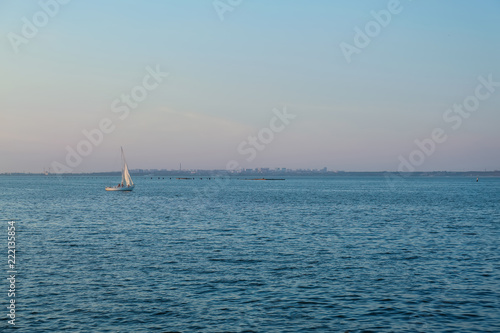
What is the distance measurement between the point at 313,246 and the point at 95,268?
821 inches

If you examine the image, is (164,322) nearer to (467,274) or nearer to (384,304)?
(384,304)

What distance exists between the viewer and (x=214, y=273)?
114 feet

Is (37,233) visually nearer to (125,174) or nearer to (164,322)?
(164,322)

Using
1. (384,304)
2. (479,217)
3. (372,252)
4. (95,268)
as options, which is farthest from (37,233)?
(479,217)

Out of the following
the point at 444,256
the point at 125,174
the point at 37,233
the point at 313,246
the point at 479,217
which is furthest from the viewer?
the point at 125,174

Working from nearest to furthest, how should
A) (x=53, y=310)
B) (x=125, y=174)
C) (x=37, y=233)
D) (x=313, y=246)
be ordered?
(x=53, y=310)
(x=313, y=246)
(x=37, y=233)
(x=125, y=174)

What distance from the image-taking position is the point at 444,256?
42188 mm

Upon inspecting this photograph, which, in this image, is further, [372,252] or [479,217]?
[479,217]

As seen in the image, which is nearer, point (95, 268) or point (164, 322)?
point (164, 322)

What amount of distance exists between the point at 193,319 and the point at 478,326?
46.2 feet

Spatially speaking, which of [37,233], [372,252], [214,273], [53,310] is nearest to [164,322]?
[53,310]

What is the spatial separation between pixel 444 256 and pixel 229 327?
85.1 ft

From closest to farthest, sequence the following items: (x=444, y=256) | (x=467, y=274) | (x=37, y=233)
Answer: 1. (x=467, y=274)
2. (x=444, y=256)
3. (x=37, y=233)

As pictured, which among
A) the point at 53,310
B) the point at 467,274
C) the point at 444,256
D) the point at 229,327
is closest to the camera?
the point at 229,327
